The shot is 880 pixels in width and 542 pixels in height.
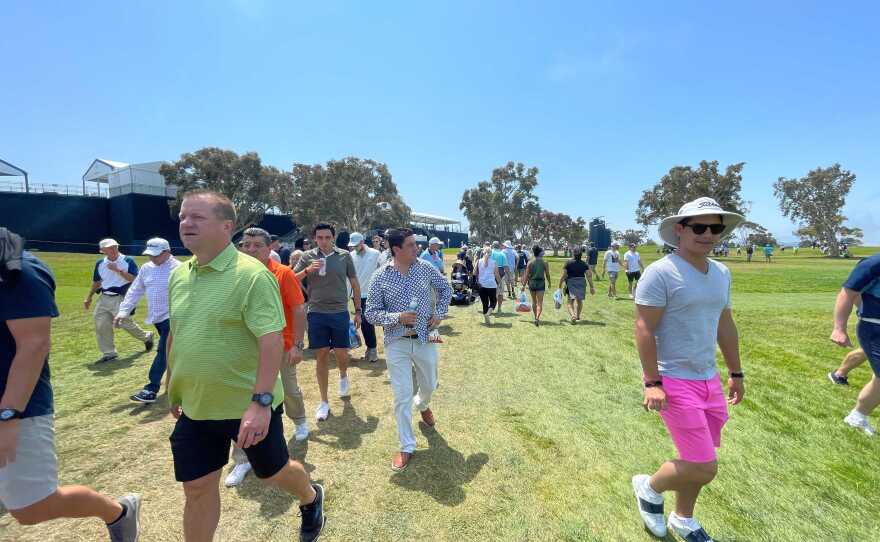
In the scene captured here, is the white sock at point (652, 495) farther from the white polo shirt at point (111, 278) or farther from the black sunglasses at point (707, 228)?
the white polo shirt at point (111, 278)

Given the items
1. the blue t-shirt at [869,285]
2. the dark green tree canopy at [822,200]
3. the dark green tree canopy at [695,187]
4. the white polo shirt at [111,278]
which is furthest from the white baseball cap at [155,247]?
the dark green tree canopy at [822,200]

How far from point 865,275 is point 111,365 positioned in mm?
10178

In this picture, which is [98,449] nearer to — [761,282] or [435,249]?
[435,249]

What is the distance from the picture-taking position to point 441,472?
10.9ft

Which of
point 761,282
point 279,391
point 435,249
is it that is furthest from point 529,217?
point 279,391

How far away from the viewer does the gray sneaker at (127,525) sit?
2.32 metres

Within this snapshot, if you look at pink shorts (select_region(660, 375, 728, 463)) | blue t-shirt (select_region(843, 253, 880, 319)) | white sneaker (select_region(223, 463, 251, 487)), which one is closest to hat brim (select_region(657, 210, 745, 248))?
pink shorts (select_region(660, 375, 728, 463))

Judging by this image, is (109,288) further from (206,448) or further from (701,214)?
(701,214)

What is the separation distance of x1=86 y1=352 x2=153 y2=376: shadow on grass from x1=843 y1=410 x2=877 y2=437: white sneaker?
32.2 ft

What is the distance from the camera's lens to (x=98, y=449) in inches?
149

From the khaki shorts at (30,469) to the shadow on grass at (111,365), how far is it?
5.19 metres

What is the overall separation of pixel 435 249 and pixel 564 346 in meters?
4.05

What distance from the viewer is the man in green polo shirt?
6.28 ft

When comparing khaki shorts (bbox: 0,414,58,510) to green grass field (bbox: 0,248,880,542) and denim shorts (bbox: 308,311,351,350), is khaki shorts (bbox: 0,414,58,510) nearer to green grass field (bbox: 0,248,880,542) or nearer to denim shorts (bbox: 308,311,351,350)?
green grass field (bbox: 0,248,880,542)
